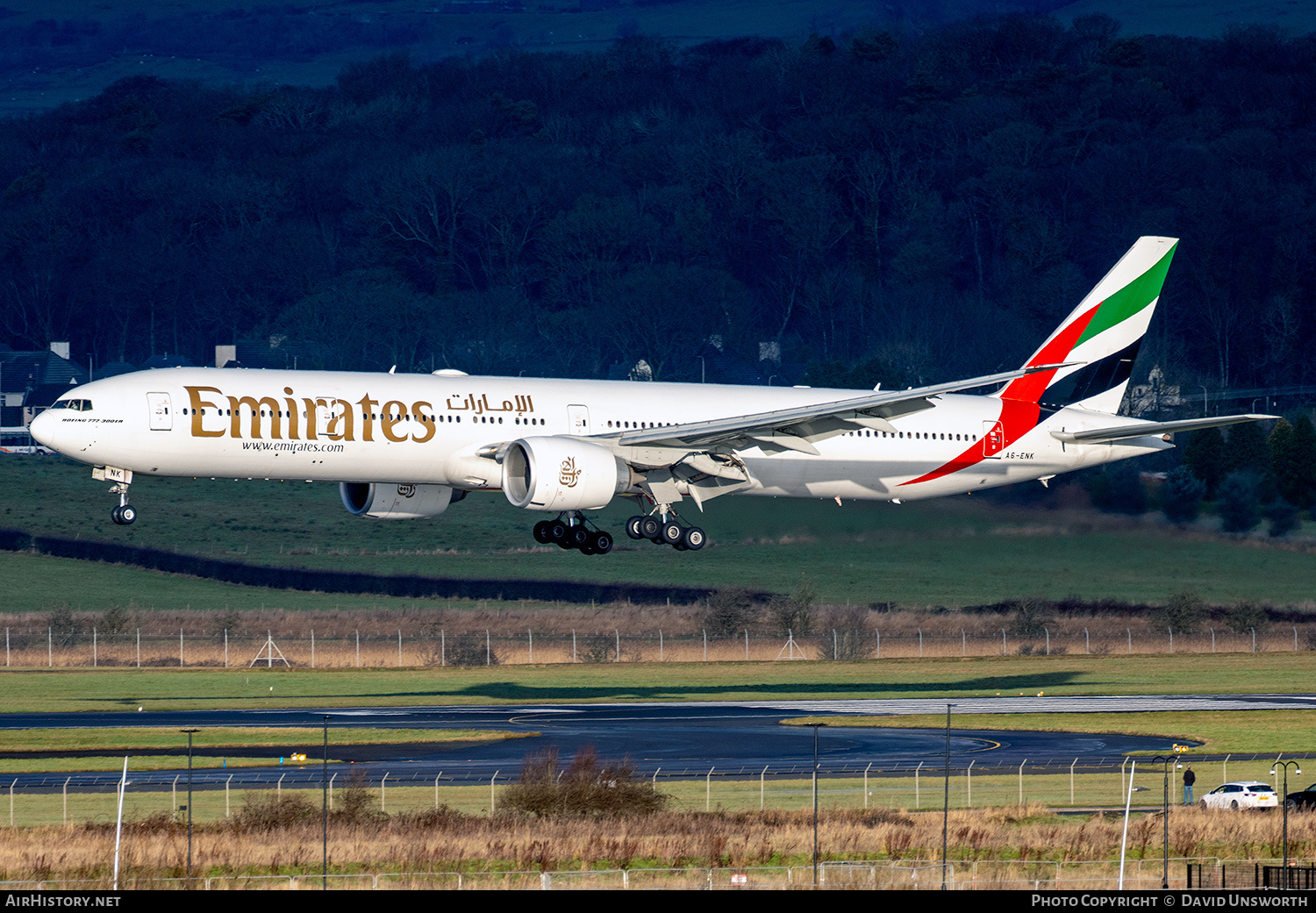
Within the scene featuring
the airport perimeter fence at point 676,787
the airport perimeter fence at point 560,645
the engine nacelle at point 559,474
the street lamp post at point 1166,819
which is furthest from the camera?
the airport perimeter fence at point 560,645

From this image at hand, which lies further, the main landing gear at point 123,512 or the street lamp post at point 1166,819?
the main landing gear at point 123,512

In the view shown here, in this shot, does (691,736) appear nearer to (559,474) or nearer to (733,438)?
(733,438)

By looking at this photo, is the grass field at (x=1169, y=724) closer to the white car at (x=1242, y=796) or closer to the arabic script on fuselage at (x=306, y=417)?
the white car at (x=1242, y=796)

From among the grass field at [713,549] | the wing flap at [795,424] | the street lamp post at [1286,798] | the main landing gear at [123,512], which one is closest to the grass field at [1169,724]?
the street lamp post at [1286,798]

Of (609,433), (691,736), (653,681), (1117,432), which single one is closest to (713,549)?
(653,681)

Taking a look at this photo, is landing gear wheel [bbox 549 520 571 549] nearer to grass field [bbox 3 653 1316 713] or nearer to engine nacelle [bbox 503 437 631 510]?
engine nacelle [bbox 503 437 631 510]

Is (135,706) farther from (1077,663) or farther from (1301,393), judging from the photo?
(1301,393)
